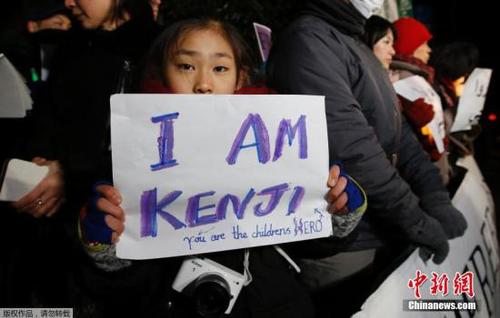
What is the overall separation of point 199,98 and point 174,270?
21.9 inches

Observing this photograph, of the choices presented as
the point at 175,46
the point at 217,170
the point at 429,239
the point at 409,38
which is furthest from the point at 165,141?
the point at 409,38

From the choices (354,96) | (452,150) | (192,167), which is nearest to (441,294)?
(354,96)

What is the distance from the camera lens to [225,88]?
1.42 meters

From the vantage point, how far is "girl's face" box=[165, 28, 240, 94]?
54.6 inches

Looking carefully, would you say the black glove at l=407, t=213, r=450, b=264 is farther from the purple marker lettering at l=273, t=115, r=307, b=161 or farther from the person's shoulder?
the person's shoulder

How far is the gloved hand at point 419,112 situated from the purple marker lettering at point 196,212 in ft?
5.42

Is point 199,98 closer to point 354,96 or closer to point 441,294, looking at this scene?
point 354,96

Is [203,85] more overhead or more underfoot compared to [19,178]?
more overhead

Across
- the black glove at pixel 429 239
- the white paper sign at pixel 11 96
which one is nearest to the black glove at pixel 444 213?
the black glove at pixel 429 239

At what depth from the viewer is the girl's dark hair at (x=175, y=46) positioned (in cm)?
147

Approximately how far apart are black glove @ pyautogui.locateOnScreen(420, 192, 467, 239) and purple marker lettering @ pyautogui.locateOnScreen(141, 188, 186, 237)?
142 cm

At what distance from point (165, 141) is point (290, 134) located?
37cm

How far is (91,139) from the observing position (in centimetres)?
158

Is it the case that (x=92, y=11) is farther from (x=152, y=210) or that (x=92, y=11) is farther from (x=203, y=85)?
(x=152, y=210)
